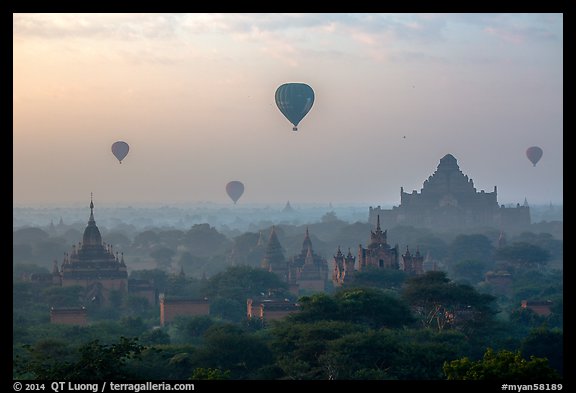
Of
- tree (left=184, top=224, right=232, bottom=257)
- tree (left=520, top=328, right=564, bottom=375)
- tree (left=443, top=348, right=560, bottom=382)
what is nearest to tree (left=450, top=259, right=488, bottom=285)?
tree (left=520, top=328, right=564, bottom=375)

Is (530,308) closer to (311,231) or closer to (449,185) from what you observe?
(449,185)

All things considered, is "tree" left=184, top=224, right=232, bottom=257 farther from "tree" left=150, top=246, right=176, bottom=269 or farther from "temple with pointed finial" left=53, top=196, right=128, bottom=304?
"temple with pointed finial" left=53, top=196, right=128, bottom=304

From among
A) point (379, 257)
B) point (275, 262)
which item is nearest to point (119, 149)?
point (275, 262)

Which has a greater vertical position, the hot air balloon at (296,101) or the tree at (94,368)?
the hot air balloon at (296,101)

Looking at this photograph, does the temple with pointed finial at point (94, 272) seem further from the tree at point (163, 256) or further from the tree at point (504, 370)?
the tree at point (163, 256)

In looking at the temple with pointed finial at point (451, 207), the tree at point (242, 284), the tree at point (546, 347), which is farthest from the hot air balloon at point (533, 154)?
the tree at point (546, 347)

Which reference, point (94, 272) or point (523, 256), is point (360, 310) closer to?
point (94, 272)

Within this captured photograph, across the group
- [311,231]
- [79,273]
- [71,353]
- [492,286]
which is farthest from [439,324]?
[311,231]
